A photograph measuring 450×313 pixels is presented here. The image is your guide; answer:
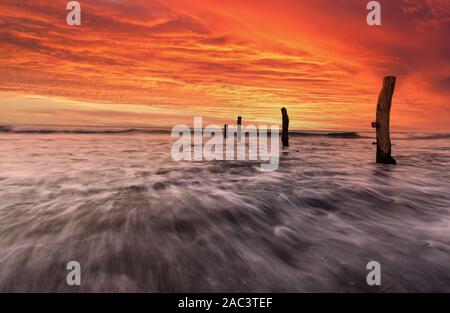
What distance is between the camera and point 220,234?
15.4ft

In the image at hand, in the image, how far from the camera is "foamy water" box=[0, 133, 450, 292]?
329cm

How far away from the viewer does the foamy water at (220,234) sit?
3.29 m

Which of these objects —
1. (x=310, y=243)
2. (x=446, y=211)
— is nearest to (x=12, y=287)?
(x=310, y=243)

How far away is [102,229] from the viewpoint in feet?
15.4

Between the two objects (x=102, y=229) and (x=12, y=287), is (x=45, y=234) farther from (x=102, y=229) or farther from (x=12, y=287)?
(x=12, y=287)
